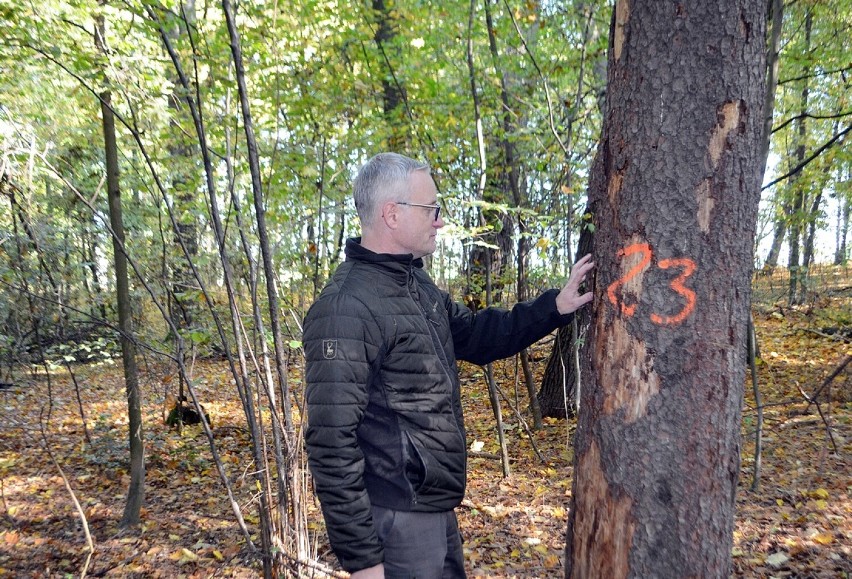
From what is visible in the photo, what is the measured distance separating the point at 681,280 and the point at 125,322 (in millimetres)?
3951

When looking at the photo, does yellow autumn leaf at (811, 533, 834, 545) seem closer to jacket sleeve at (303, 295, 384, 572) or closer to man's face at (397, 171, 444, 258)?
jacket sleeve at (303, 295, 384, 572)

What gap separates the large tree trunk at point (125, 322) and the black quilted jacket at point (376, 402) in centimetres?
291

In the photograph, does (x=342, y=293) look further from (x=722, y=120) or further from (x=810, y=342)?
(x=810, y=342)

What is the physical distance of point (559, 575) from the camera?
3338mm

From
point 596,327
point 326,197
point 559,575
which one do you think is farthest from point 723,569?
point 326,197

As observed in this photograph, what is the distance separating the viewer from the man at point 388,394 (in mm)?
1614

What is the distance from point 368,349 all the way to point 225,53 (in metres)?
3.89

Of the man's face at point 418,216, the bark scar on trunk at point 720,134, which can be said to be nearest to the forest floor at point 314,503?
the man's face at point 418,216

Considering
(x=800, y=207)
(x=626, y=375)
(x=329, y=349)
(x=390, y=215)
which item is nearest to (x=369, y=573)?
(x=329, y=349)

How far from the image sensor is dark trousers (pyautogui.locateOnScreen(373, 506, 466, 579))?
5.84 ft

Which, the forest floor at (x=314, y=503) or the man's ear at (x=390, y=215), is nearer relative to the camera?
the man's ear at (x=390, y=215)

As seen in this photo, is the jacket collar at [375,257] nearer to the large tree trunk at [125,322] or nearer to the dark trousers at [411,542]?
the dark trousers at [411,542]

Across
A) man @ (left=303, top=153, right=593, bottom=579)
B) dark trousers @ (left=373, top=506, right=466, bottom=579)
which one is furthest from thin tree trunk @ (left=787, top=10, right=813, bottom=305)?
dark trousers @ (left=373, top=506, right=466, bottom=579)

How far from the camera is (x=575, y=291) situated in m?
2.01
